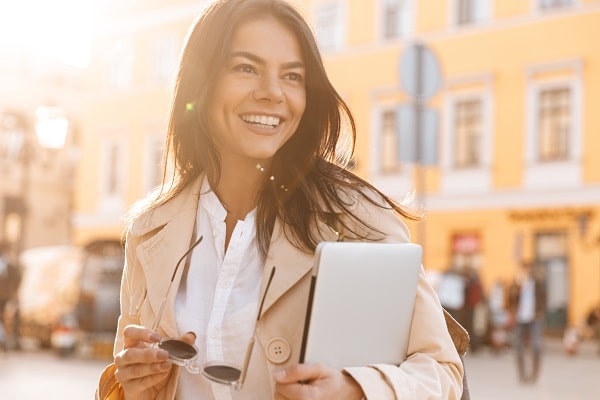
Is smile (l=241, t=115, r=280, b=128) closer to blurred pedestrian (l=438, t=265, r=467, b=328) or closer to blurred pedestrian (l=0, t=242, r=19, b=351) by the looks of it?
blurred pedestrian (l=0, t=242, r=19, b=351)

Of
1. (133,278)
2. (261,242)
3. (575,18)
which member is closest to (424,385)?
A: (261,242)

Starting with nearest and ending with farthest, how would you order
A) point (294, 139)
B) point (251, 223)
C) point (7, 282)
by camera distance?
1. point (251, 223)
2. point (294, 139)
3. point (7, 282)

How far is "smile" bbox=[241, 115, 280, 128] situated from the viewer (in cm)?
250

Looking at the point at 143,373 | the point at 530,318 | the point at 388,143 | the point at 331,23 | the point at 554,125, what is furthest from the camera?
the point at 331,23

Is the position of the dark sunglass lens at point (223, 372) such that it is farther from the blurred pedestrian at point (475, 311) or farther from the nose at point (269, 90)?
the blurred pedestrian at point (475, 311)

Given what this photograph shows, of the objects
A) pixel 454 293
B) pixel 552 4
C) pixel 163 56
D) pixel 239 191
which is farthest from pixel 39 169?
pixel 239 191

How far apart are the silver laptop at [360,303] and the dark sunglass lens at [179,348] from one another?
0.87ft

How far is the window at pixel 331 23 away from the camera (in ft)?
104

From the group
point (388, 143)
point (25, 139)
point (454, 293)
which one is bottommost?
point (454, 293)

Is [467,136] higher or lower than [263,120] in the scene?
higher

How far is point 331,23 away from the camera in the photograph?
32.1 meters

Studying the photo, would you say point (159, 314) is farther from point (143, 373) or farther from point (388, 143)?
point (388, 143)

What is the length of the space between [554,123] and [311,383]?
997 inches

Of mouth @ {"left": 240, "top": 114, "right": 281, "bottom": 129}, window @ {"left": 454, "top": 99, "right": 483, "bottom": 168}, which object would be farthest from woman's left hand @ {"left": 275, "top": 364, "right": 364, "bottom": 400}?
window @ {"left": 454, "top": 99, "right": 483, "bottom": 168}
